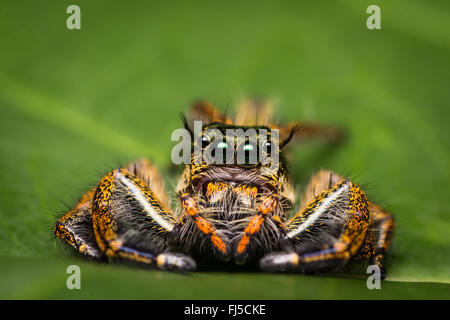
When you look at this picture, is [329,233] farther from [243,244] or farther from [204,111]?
[204,111]

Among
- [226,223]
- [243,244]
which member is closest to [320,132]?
[226,223]

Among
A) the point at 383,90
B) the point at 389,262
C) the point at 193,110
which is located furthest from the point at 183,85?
the point at 389,262

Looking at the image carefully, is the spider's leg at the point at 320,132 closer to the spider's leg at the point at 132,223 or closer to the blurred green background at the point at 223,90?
the blurred green background at the point at 223,90

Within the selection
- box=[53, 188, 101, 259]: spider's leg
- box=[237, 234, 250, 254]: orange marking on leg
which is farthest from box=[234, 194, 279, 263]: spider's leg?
box=[53, 188, 101, 259]: spider's leg

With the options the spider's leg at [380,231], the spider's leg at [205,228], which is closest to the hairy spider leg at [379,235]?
the spider's leg at [380,231]

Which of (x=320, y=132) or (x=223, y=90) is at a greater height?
(x=223, y=90)

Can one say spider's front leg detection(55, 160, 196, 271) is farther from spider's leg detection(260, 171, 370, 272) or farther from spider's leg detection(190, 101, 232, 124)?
spider's leg detection(190, 101, 232, 124)
